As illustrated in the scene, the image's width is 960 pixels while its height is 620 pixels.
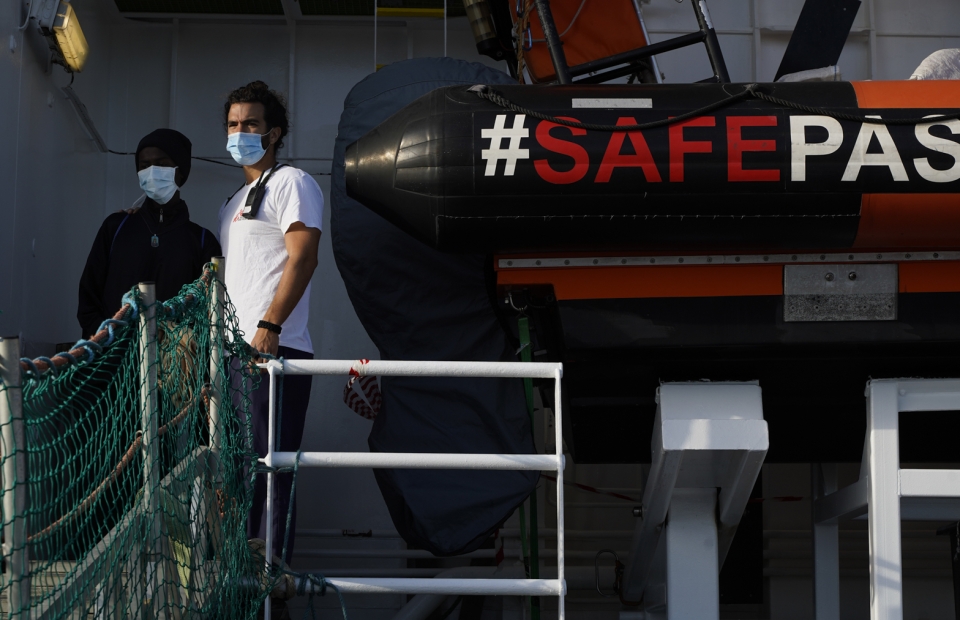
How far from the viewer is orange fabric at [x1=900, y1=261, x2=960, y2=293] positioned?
2.62 metres

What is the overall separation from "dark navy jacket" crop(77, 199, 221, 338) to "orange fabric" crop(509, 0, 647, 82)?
4.48 ft

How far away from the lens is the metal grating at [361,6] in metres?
3.98

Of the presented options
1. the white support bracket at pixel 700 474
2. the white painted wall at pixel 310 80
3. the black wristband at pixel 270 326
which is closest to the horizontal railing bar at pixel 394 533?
the white painted wall at pixel 310 80

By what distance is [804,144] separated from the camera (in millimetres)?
2520

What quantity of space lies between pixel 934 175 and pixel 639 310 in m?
0.78

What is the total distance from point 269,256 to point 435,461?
962 millimetres

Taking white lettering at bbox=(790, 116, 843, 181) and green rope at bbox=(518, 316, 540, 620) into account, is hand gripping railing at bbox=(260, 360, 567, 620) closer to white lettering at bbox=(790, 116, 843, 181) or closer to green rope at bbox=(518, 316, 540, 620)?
green rope at bbox=(518, 316, 540, 620)

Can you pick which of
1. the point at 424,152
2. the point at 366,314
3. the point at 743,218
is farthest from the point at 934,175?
the point at 366,314

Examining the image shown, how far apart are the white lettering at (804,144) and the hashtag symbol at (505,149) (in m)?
0.65

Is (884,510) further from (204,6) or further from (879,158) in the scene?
(204,6)

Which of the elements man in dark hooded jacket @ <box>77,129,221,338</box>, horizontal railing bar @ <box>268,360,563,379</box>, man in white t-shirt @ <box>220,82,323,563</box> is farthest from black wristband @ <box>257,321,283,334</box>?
man in dark hooded jacket @ <box>77,129,221,338</box>

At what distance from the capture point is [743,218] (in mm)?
2529

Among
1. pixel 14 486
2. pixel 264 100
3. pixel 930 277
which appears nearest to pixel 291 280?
pixel 264 100

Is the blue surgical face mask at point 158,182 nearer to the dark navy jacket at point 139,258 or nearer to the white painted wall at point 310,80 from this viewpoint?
the dark navy jacket at point 139,258
